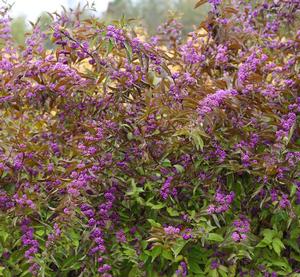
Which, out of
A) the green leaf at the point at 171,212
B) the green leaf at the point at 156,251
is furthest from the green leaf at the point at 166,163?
the green leaf at the point at 156,251

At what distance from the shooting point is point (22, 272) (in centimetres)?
272

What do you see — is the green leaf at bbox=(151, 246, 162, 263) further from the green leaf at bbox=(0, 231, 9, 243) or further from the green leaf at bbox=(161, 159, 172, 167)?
the green leaf at bbox=(0, 231, 9, 243)

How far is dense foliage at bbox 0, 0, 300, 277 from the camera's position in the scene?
249cm

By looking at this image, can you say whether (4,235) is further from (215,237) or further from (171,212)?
(215,237)

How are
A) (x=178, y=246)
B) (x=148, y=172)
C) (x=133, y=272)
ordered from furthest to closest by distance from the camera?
1. (x=148, y=172)
2. (x=133, y=272)
3. (x=178, y=246)

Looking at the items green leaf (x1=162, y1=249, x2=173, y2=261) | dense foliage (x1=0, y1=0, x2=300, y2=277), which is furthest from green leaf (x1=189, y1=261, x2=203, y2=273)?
green leaf (x1=162, y1=249, x2=173, y2=261)

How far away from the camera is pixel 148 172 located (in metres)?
2.73

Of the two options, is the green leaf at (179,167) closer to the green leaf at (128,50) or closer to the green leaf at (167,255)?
the green leaf at (167,255)

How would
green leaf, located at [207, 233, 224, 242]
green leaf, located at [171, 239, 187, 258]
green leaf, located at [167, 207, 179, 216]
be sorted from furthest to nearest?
green leaf, located at [167, 207, 179, 216]
green leaf, located at [207, 233, 224, 242]
green leaf, located at [171, 239, 187, 258]

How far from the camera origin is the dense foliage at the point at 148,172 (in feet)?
8.18

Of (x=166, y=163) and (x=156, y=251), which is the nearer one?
(x=156, y=251)

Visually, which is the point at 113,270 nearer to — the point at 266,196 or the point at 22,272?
the point at 22,272

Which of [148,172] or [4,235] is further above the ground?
[148,172]

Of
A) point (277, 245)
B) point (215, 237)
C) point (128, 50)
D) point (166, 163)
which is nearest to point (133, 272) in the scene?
point (215, 237)
